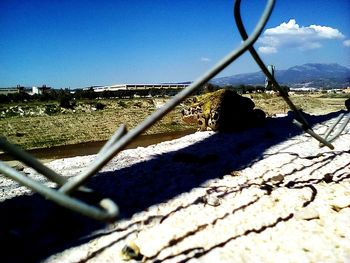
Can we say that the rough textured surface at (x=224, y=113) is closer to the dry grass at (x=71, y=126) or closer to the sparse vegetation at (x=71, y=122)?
the sparse vegetation at (x=71, y=122)

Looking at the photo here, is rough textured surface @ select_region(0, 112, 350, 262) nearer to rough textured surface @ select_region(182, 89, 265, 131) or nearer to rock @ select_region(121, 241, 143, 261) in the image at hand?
rock @ select_region(121, 241, 143, 261)

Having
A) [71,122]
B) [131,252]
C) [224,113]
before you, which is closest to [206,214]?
[131,252]

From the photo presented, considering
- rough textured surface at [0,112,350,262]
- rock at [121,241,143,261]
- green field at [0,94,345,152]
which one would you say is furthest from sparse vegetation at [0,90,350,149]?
rock at [121,241,143,261]

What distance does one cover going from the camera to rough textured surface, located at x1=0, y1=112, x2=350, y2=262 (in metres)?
4.21

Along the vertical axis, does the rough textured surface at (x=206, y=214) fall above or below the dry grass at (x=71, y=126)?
above

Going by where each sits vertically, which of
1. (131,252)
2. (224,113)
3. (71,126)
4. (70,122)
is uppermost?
(224,113)

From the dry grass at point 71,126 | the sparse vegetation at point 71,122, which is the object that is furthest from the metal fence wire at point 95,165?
the dry grass at point 71,126

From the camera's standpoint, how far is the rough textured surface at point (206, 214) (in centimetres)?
421

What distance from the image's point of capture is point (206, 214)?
5.04m

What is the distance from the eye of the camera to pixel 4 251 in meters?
4.29

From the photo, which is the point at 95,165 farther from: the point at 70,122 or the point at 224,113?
the point at 70,122

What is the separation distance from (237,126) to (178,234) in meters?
7.53

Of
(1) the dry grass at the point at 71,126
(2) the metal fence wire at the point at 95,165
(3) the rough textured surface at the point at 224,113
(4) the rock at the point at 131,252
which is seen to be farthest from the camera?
(1) the dry grass at the point at 71,126

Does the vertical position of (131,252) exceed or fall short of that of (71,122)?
it exceeds it
